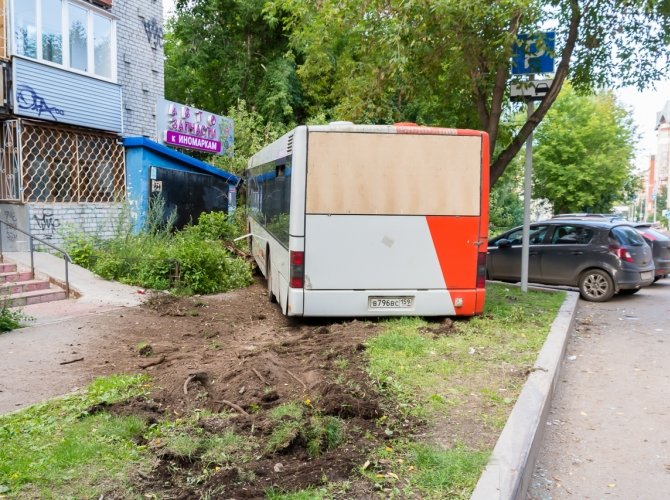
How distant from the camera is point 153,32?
664 inches

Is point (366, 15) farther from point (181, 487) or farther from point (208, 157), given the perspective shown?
point (208, 157)

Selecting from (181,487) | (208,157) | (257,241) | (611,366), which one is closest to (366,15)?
(257,241)

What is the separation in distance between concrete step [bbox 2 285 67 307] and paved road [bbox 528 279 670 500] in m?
7.81

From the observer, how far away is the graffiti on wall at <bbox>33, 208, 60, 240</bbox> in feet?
40.8

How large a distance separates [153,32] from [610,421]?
15847mm

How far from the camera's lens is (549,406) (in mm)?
5484

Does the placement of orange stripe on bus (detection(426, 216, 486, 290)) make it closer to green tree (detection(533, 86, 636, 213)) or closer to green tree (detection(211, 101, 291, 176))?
green tree (detection(211, 101, 291, 176))

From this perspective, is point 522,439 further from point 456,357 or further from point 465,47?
point 465,47

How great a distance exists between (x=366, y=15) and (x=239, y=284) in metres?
5.65

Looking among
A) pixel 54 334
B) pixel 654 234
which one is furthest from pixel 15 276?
pixel 654 234

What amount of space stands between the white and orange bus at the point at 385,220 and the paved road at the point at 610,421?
6.25 feet

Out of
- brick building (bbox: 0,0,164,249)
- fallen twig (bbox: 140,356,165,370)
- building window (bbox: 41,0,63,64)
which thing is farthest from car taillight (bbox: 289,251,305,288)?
building window (bbox: 41,0,63,64)

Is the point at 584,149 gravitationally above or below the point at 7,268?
above

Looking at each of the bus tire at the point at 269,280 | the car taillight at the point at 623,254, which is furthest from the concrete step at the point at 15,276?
the car taillight at the point at 623,254
